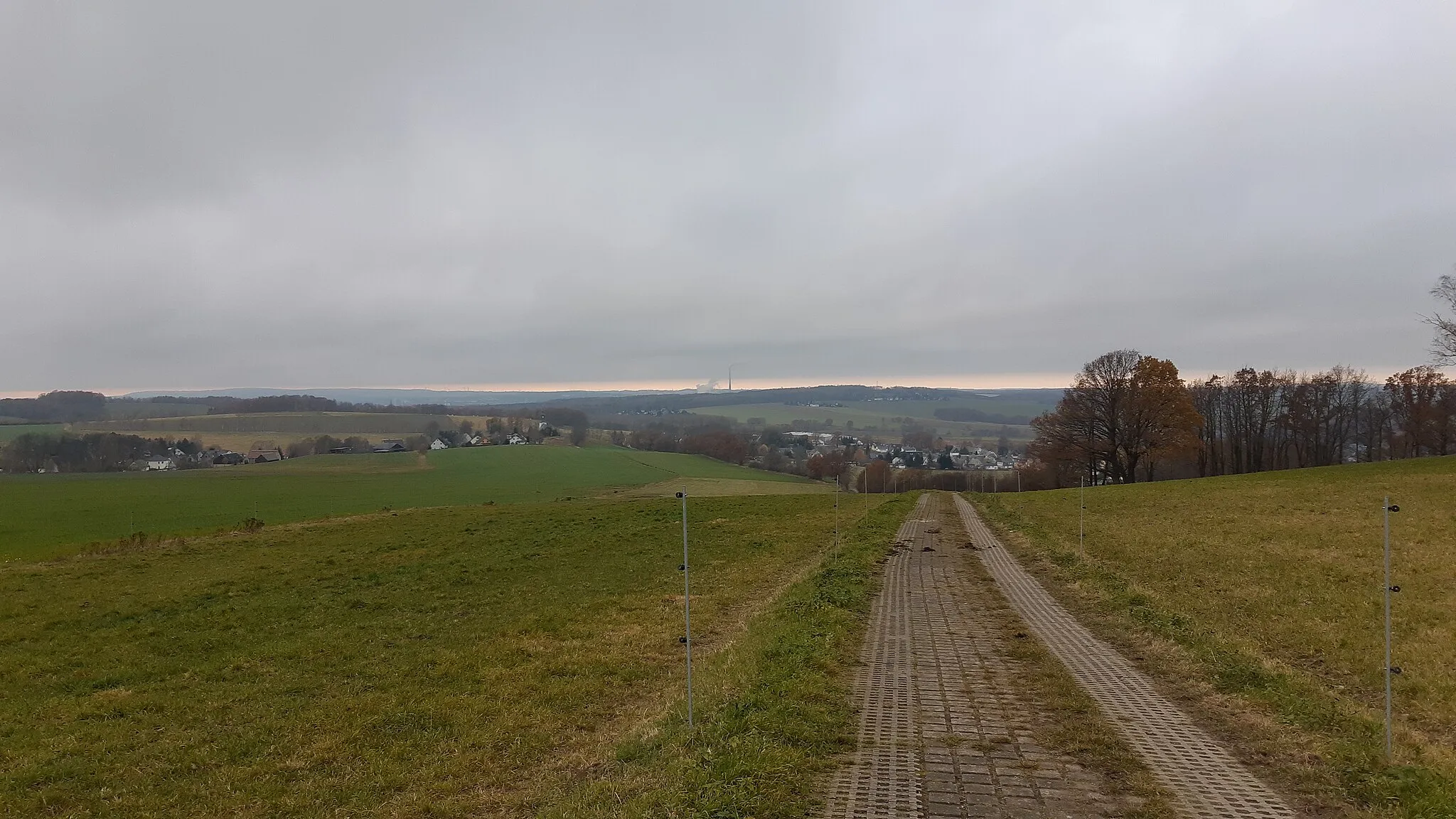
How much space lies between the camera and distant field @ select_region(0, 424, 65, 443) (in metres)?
74.1

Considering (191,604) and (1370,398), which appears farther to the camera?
(1370,398)

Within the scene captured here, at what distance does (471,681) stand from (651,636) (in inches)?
141

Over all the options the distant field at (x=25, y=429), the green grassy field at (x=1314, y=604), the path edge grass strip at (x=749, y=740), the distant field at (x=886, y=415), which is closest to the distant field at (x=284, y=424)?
the distant field at (x=25, y=429)

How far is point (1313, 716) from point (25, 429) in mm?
116524

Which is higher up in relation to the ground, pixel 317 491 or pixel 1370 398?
pixel 1370 398

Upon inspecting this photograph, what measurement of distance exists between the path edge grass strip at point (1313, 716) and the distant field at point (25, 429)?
330 feet

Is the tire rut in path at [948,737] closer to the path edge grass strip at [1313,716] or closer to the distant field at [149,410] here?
the path edge grass strip at [1313,716]

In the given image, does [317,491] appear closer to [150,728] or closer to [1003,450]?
[150,728]

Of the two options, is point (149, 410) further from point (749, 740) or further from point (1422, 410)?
point (1422, 410)

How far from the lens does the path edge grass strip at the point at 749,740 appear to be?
573 centimetres

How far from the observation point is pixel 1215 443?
6309 cm

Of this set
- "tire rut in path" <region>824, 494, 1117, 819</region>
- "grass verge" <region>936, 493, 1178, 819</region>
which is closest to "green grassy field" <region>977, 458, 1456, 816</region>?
"grass verge" <region>936, 493, 1178, 819</region>

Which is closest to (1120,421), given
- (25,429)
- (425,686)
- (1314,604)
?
(1314,604)

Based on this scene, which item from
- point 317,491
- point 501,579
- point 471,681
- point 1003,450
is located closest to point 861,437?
point 1003,450
